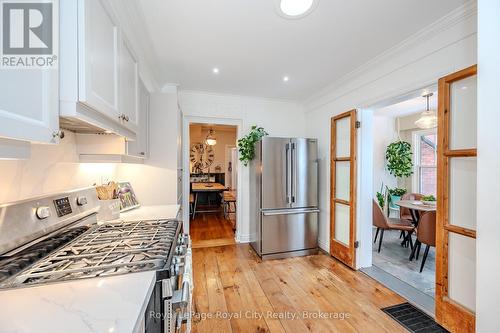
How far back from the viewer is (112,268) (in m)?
0.83

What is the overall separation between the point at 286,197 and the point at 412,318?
173 centimetres

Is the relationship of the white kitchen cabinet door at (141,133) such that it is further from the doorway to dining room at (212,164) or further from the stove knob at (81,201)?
the doorway to dining room at (212,164)

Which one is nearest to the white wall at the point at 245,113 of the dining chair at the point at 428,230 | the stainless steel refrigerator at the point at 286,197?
the stainless steel refrigerator at the point at 286,197

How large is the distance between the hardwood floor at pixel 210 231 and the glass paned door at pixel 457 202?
8.88 feet

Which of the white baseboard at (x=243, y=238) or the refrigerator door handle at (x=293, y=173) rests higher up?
the refrigerator door handle at (x=293, y=173)

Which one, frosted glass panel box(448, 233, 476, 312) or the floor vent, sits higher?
frosted glass panel box(448, 233, 476, 312)

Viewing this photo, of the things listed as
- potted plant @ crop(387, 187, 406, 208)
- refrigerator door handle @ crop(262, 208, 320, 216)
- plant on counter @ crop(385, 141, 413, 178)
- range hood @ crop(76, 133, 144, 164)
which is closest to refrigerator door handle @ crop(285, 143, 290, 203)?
refrigerator door handle @ crop(262, 208, 320, 216)

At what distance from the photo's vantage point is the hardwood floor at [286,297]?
5.69ft

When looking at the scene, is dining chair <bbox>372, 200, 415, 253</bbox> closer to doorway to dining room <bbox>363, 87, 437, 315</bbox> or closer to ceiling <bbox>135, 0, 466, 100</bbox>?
doorway to dining room <bbox>363, 87, 437, 315</bbox>

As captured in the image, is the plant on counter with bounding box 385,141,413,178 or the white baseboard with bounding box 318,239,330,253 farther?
the plant on counter with bounding box 385,141,413,178

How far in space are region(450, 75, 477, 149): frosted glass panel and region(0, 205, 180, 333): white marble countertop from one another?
221 centimetres

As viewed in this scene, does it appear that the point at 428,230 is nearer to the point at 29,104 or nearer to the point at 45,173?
the point at 29,104

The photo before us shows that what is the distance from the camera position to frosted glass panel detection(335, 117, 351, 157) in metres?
2.77

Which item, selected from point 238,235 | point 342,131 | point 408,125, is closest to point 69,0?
point 342,131
